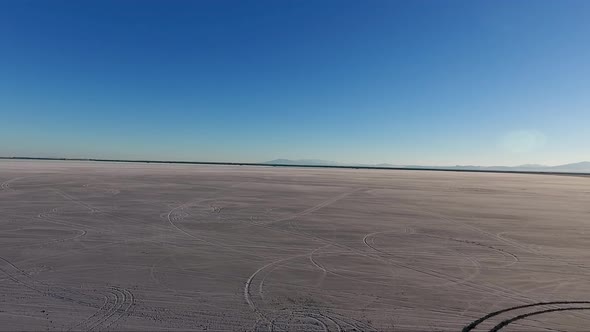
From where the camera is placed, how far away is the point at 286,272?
25.8ft

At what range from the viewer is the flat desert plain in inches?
220

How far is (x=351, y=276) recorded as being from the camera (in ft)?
25.2

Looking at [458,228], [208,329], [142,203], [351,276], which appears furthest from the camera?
[142,203]

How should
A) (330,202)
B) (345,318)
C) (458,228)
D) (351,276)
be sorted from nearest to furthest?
(345,318)
(351,276)
(458,228)
(330,202)

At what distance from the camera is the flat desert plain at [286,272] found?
5.58 m

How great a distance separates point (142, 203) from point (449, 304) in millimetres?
16586

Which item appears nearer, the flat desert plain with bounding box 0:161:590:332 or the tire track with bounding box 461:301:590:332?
the tire track with bounding box 461:301:590:332

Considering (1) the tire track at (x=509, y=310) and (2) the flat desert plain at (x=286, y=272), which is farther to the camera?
(2) the flat desert plain at (x=286, y=272)

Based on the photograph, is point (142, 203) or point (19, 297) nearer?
point (19, 297)

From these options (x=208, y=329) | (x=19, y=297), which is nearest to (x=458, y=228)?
(x=208, y=329)

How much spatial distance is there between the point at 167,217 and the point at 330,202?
405 inches

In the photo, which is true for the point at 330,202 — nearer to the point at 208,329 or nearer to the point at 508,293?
the point at 508,293

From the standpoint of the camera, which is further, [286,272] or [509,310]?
[286,272]

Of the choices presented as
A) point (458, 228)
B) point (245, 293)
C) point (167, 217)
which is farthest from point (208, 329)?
point (458, 228)
